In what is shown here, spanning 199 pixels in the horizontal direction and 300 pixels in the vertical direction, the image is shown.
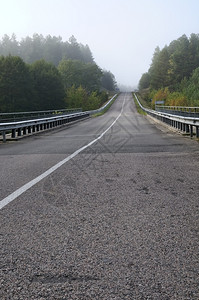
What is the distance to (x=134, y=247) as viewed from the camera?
134 inches

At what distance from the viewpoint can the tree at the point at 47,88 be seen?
9775 cm

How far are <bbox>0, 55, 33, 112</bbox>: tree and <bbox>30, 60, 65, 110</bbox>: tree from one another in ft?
23.6

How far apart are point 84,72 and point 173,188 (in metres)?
139

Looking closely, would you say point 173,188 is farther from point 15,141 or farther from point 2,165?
point 15,141

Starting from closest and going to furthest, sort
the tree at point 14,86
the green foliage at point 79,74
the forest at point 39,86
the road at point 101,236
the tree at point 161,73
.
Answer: the road at point 101,236, the tree at point 14,86, the forest at point 39,86, the green foliage at point 79,74, the tree at point 161,73

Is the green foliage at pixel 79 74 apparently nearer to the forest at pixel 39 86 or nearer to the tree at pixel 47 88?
the forest at pixel 39 86

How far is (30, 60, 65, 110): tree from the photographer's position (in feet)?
321

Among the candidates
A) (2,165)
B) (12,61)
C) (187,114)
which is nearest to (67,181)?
(2,165)

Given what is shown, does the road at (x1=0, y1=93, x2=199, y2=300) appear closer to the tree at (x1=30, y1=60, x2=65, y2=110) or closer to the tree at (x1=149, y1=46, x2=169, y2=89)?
the tree at (x1=30, y1=60, x2=65, y2=110)

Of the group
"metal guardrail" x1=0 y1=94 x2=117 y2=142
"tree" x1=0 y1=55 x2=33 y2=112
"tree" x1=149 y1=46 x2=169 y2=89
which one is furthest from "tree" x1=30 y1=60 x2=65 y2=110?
"metal guardrail" x1=0 y1=94 x2=117 y2=142

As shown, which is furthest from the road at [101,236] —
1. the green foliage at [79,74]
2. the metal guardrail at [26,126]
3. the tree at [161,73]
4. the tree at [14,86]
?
the tree at [161,73]

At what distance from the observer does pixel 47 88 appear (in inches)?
3900

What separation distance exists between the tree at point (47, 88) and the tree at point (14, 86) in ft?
23.6

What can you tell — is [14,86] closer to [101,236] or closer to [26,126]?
[26,126]
